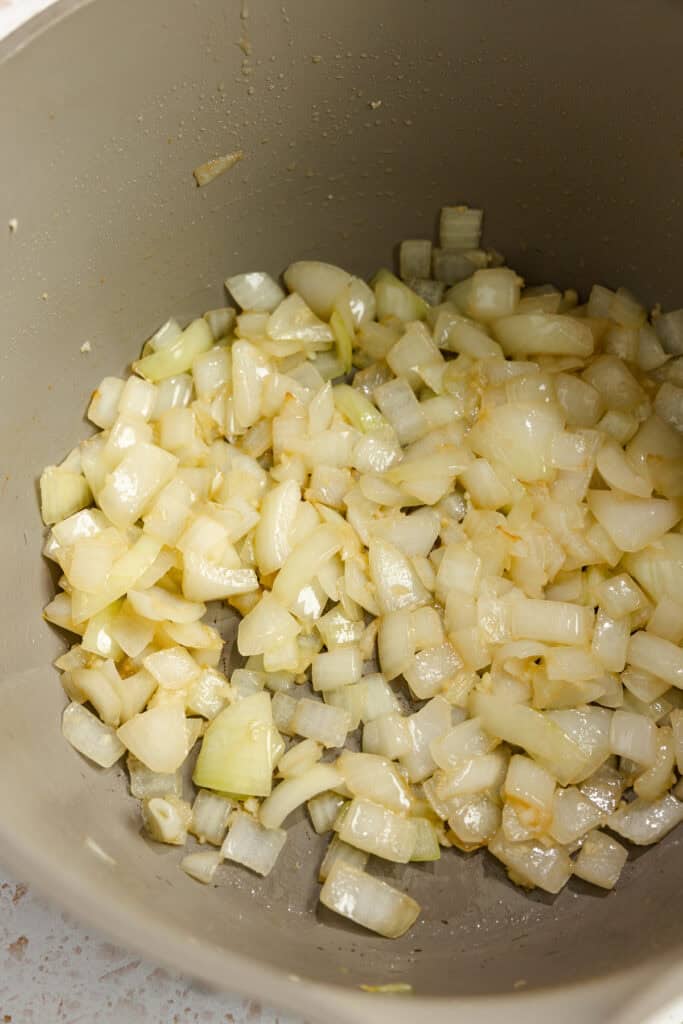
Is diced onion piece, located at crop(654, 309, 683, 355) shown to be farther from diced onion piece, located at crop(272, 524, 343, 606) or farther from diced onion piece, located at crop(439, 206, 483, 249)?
diced onion piece, located at crop(272, 524, 343, 606)

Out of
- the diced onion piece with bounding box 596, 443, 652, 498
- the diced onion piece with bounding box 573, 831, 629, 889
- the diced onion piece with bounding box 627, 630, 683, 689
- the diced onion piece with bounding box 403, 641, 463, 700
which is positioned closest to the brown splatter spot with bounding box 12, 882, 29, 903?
the diced onion piece with bounding box 403, 641, 463, 700

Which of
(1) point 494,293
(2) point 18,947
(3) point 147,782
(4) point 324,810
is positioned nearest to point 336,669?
(4) point 324,810

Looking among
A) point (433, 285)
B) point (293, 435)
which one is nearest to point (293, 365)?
point (293, 435)

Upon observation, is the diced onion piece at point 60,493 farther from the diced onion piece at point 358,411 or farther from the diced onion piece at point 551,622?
the diced onion piece at point 551,622

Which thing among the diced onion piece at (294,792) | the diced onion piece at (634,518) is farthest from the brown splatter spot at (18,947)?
the diced onion piece at (634,518)

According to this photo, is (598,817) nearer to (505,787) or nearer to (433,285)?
(505,787)
